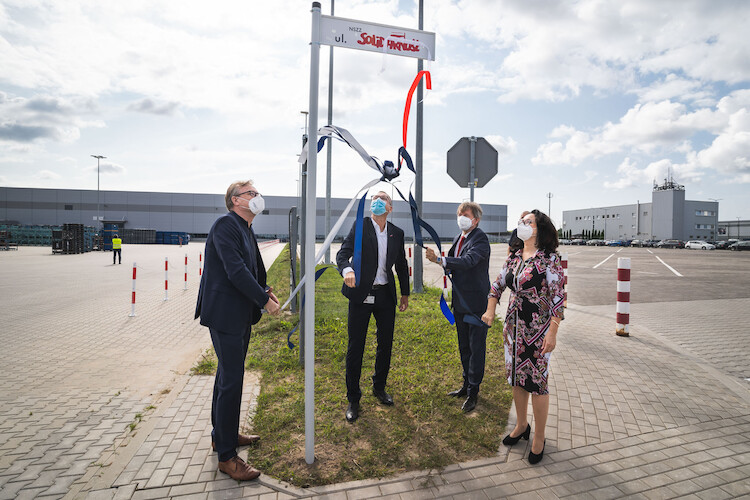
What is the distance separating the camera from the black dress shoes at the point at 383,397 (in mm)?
3918

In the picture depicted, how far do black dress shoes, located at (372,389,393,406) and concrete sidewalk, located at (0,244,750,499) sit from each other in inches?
43.6

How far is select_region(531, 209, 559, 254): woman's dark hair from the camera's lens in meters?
3.02

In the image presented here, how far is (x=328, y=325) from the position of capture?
695 centimetres

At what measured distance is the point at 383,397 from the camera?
13.0 feet

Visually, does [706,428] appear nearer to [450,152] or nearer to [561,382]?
[561,382]

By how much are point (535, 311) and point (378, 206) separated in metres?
1.53

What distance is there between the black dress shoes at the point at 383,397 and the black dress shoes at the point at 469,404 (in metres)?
0.67

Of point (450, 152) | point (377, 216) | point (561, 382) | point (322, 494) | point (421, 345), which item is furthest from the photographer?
point (450, 152)

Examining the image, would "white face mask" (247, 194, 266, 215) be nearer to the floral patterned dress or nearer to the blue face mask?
the blue face mask

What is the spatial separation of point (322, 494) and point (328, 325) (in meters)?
4.41

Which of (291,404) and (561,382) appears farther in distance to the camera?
(561,382)

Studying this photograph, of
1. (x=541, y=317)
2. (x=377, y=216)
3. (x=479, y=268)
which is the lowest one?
(x=541, y=317)

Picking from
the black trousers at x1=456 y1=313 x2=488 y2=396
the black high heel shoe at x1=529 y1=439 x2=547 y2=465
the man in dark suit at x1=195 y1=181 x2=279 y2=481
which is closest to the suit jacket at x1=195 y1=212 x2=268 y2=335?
the man in dark suit at x1=195 y1=181 x2=279 y2=481

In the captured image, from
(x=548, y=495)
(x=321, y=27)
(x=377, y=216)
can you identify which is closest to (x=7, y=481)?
(x=377, y=216)
